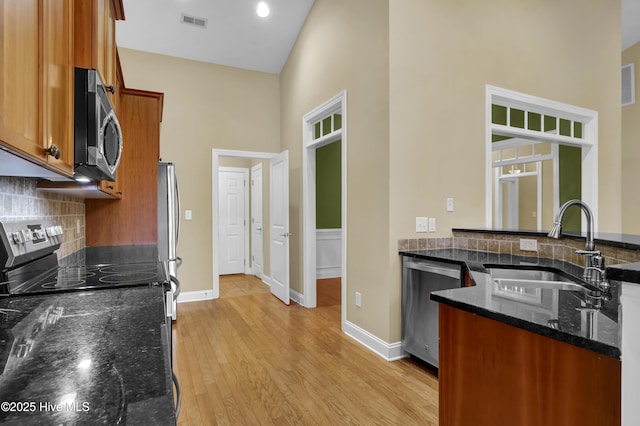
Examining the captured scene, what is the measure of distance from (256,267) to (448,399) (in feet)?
17.7

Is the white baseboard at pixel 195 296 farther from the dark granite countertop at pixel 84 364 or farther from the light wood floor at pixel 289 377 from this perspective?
the dark granite countertop at pixel 84 364

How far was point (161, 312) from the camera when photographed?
3.58ft

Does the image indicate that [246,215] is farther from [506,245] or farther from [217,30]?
[506,245]

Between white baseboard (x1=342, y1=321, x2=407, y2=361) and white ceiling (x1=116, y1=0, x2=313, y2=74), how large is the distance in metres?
3.79

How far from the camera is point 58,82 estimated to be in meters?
1.06

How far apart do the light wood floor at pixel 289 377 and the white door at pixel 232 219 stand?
2.55m

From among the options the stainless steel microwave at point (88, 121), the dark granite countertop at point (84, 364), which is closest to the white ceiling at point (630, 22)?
the stainless steel microwave at point (88, 121)

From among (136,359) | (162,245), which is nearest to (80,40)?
(136,359)

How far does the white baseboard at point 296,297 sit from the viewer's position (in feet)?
15.0

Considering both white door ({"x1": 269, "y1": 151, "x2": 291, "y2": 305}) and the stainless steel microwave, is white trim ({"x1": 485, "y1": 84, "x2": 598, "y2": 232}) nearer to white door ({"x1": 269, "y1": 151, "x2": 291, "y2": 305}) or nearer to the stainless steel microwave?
white door ({"x1": 269, "y1": 151, "x2": 291, "y2": 305})

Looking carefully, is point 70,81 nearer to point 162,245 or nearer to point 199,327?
point 162,245

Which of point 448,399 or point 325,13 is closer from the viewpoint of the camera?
point 448,399

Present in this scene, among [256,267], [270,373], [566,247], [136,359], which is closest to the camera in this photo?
[136,359]

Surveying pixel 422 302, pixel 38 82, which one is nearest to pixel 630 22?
pixel 422 302
